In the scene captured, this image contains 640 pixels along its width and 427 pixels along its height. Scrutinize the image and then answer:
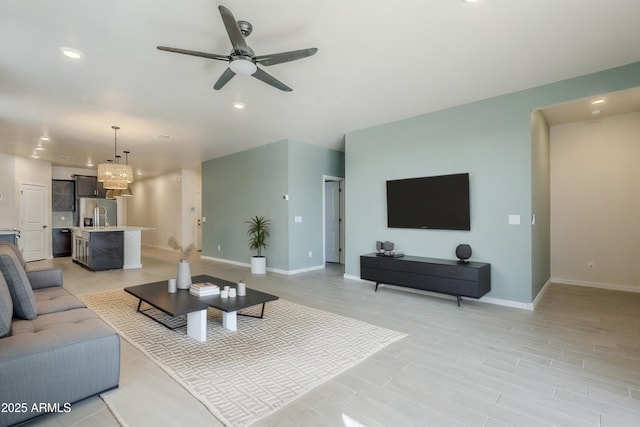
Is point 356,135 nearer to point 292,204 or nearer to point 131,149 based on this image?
point 292,204

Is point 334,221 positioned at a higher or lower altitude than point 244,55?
lower

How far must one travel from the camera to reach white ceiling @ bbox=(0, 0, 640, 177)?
238 cm

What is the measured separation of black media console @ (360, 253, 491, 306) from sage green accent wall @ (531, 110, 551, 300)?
75cm

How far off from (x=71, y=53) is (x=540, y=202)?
613 centimetres

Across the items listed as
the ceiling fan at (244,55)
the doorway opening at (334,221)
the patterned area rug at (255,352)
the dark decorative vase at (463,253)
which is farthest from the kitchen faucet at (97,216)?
the dark decorative vase at (463,253)

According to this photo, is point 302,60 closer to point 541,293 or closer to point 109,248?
point 541,293

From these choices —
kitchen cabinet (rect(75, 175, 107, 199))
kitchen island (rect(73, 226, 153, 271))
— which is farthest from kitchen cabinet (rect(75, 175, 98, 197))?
kitchen island (rect(73, 226, 153, 271))

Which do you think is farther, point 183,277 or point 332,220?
point 332,220

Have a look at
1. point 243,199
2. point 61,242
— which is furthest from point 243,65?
point 61,242

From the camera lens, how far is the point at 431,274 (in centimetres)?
422

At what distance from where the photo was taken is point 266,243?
265 inches

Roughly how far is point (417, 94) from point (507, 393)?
339cm

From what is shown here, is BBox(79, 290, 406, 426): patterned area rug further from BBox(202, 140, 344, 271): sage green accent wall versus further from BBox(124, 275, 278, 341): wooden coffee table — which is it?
BBox(202, 140, 344, 271): sage green accent wall

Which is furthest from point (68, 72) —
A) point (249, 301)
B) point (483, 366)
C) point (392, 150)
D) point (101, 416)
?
point (483, 366)
